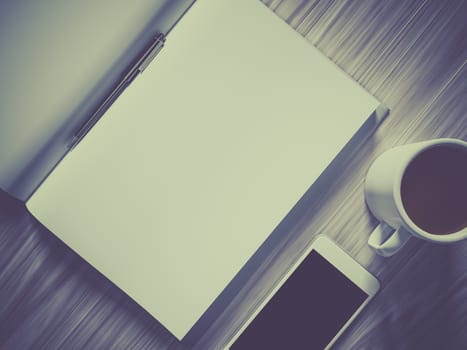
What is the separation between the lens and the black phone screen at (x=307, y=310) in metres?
0.38

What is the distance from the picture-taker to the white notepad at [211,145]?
0.32 meters

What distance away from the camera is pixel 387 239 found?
36 centimetres

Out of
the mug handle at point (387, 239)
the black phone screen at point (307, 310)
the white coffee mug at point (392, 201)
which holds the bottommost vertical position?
the black phone screen at point (307, 310)

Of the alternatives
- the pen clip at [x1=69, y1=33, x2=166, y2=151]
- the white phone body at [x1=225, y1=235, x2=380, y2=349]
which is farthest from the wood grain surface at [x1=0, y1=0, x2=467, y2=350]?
the pen clip at [x1=69, y1=33, x2=166, y2=151]

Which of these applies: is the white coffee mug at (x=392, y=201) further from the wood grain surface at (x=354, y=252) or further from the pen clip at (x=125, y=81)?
the pen clip at (x=125, y=81)

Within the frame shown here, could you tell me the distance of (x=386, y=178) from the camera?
325 millimetres

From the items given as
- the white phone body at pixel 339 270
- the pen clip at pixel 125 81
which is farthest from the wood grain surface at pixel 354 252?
the pen clip at pixel 125 81

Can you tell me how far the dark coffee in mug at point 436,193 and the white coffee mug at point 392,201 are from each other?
2 centimetres

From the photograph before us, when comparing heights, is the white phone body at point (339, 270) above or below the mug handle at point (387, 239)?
below

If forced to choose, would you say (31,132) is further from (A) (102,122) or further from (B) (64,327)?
(B) (64,327)

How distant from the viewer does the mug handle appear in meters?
0.32

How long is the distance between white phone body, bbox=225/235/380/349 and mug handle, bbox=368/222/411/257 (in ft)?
0.10

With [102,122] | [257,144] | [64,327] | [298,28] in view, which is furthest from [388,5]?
[64,327]

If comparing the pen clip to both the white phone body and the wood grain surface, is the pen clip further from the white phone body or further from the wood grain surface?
the white phone body
